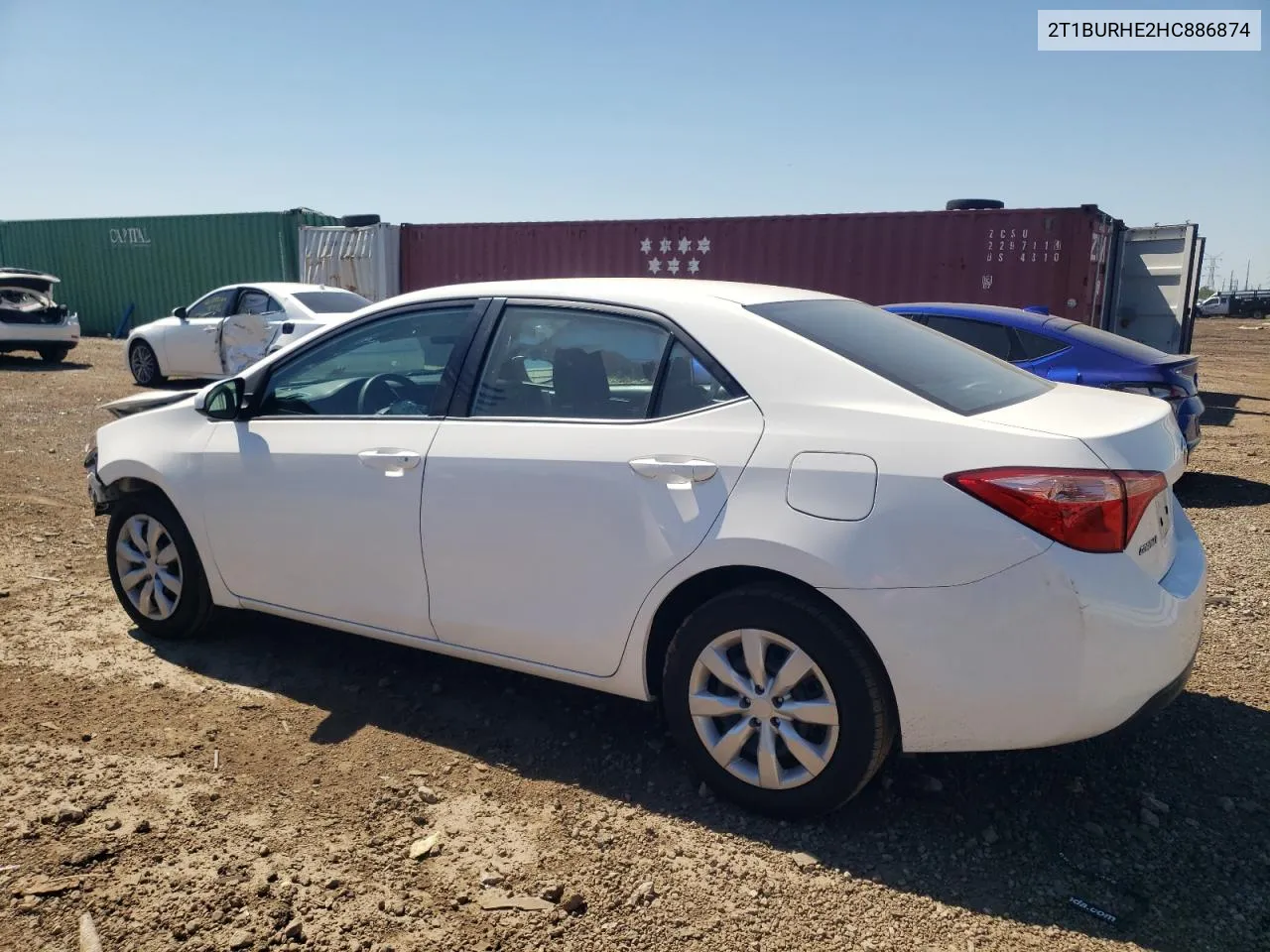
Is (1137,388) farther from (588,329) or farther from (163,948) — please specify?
(163,948)

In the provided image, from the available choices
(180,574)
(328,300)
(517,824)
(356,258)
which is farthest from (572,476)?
(356,258)

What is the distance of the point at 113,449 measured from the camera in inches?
164

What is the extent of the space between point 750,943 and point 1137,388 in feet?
19.2

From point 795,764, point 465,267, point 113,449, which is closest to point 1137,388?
point 795,764

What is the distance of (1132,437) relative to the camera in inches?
102

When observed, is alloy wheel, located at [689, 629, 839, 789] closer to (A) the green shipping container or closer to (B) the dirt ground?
(B) the dirt ground

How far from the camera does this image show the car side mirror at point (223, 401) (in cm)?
382

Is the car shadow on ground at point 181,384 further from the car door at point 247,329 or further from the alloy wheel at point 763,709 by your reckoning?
the alloy wheel at point 763,709

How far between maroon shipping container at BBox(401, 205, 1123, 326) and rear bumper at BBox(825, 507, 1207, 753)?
1131cm

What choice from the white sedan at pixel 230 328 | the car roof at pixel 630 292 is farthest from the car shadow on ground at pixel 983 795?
the white sedan at pixel 230 328

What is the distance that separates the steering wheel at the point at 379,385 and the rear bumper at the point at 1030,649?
187cm

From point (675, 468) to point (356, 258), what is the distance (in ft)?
52.3

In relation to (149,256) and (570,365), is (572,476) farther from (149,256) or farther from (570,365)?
(149,256)

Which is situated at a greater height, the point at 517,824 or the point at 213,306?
the point at 213,306
